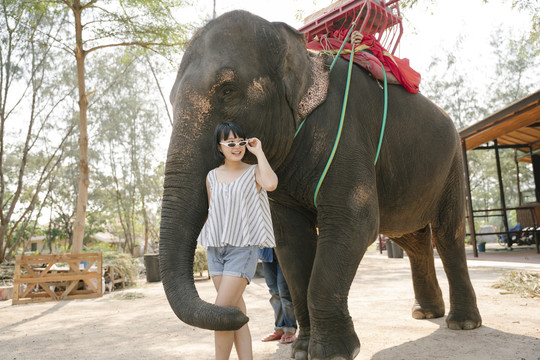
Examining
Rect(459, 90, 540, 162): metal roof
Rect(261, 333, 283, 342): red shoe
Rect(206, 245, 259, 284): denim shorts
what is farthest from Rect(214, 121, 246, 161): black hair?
Rect(459, 90, 540, 162): metal roof

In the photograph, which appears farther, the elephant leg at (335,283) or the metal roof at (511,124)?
the metal roof at (511,124)

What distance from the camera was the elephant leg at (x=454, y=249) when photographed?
3760 millimetres

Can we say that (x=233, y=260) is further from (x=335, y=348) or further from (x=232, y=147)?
(x=335, y=348)

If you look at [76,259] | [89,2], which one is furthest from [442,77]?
[76,259]

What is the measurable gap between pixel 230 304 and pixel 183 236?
37 centimetres

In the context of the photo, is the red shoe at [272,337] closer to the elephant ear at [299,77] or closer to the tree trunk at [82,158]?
the elephant ear at [299,77]

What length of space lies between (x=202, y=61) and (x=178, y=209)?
2.68ft

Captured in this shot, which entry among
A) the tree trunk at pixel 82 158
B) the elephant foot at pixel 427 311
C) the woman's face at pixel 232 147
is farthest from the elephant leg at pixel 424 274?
the tree trunk at pixel 82 158

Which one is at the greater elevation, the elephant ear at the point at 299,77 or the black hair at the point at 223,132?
the elephant ear at the point at 299,77

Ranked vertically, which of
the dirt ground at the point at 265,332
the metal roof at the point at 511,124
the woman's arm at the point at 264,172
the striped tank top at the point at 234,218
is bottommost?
the dirt ground at the point at 265,332

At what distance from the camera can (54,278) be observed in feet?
28.6

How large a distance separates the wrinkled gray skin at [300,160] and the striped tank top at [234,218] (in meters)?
0.09

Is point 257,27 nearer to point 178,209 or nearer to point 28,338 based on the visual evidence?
point 178,209

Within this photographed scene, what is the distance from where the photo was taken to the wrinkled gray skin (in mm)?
2148
